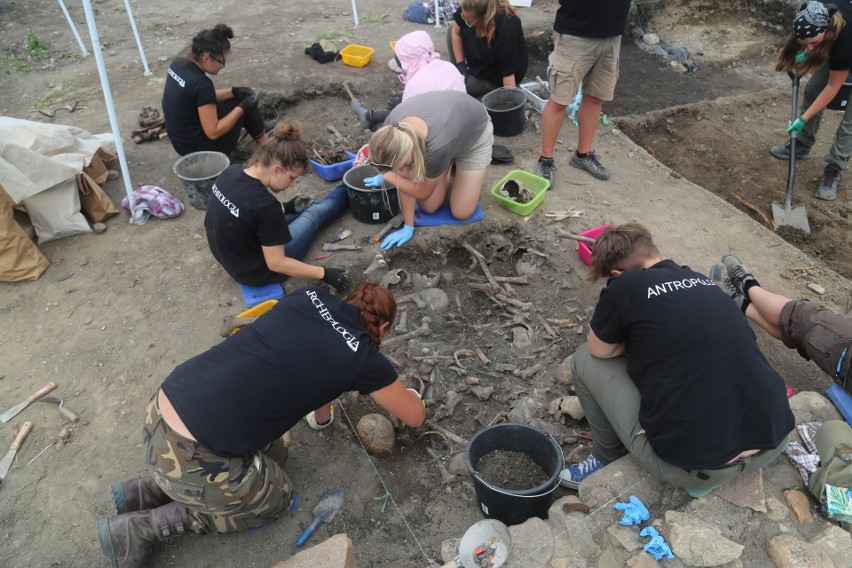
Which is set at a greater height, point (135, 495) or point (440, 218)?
point (440, 218)

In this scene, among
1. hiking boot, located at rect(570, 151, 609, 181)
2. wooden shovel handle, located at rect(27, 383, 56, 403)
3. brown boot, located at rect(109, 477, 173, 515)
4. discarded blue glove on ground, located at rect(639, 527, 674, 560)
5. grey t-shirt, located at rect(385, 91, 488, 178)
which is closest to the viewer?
discarded blue glove on ground, located at rect(639, 527, 674, 560)

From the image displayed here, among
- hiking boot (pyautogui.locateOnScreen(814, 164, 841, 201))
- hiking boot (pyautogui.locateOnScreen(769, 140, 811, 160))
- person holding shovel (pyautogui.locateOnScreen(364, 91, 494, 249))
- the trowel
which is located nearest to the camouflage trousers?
the trowel

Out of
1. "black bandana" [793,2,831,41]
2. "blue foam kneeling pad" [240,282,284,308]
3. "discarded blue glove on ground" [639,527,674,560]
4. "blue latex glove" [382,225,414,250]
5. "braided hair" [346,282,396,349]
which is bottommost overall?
"blue foam kneeling pad" [240,282,284,308]

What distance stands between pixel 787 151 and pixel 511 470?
6047 millimetres

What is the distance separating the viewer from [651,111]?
24.6 ft

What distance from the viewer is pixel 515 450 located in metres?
3.31

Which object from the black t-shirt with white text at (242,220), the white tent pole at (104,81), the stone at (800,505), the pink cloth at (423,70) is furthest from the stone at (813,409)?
the white tent pole at (104,81)

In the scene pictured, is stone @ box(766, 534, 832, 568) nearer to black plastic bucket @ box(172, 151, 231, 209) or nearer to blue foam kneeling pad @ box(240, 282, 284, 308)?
blue foam kneeling pad @ box(240, 282, 284, 308)

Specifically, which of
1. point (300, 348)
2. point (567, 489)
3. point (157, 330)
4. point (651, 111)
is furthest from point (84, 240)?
point (651, 111)

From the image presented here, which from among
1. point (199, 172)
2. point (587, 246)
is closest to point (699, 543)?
point (587, 246)

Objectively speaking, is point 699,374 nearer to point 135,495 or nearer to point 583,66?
point 135,495

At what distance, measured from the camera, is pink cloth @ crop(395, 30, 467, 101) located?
5.52 meters

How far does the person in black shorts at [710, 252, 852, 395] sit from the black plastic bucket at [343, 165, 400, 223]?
2.94 m

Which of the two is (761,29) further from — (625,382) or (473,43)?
(625,382)
